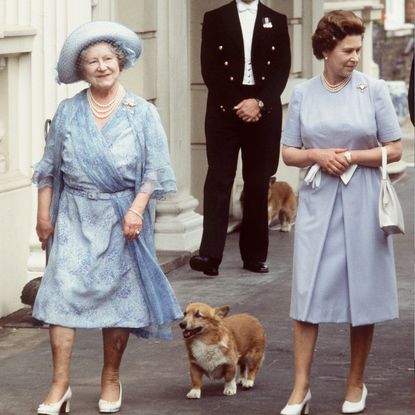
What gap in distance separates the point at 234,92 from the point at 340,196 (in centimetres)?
426

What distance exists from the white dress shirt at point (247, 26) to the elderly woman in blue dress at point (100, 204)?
13.5 ft

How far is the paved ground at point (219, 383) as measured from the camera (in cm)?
824

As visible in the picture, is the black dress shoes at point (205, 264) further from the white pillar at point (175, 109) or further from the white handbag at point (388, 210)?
the white handbag at point (388, 210)

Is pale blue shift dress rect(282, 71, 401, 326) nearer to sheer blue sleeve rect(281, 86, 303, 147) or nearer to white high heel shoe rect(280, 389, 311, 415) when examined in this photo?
sheer blue sleeve rect(281, 86, 303, 147)

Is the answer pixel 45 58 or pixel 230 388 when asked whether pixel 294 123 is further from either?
pixel 45 58

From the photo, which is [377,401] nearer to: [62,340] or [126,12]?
[62,340]

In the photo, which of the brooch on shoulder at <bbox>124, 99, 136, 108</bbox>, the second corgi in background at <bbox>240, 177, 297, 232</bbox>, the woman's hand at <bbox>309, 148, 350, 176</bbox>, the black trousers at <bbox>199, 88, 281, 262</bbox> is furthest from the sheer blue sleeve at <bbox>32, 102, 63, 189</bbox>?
the second corgi in background at <bbox>240, 177, 297, 232</bbox>

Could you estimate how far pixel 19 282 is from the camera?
35.6 ft

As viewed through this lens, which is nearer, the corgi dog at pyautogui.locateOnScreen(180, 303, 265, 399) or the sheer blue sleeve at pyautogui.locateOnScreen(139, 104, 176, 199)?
the sheer blue sleeve at pyautogui.locateOnScreen(139, 104, 176, 199)

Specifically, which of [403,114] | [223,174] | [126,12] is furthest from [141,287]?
[403,114]

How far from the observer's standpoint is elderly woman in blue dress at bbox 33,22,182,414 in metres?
8.02

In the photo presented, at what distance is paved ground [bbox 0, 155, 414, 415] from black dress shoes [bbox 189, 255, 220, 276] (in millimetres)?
521

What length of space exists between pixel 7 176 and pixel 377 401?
333 cm

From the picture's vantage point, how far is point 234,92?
12125 millimetres
